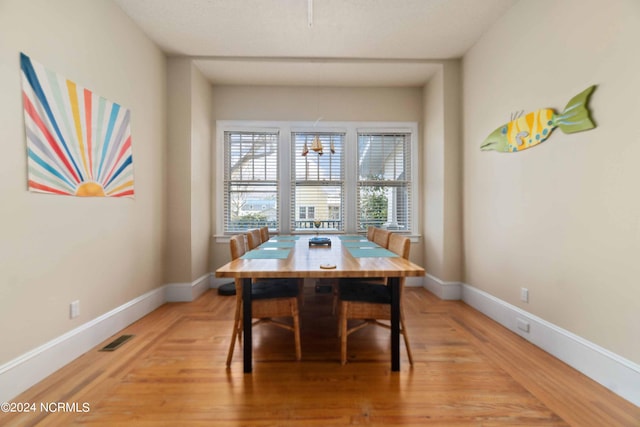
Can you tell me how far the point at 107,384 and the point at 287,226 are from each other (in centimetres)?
285

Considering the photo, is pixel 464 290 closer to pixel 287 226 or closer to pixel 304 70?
pixel 287 226

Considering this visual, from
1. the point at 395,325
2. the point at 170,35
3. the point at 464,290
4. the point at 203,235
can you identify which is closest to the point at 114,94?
the point at 170,35

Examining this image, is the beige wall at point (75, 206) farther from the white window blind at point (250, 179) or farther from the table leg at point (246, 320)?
the table leg at point (246, 320)

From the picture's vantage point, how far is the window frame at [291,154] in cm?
428

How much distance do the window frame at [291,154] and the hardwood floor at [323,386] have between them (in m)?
2.00

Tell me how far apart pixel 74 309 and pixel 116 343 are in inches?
18.4

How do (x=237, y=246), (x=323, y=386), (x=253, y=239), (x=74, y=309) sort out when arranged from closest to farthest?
(x=323, y=386), (x=74, y=309), (x=237, y=246), (x=253, y=239)

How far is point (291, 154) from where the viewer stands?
4383mm

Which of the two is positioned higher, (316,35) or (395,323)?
(316,35)

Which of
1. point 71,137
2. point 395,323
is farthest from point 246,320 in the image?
point 71,137

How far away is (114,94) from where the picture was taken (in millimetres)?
2633

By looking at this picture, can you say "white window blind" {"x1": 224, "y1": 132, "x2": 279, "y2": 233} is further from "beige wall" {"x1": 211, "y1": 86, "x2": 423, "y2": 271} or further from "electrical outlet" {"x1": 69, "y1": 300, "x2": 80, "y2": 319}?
"electrical outlet" {"x1": 69, "y1": 300, "x2": 80, "y2": 319}

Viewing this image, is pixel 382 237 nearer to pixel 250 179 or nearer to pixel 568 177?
pixel 568 177

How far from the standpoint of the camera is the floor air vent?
232cm
